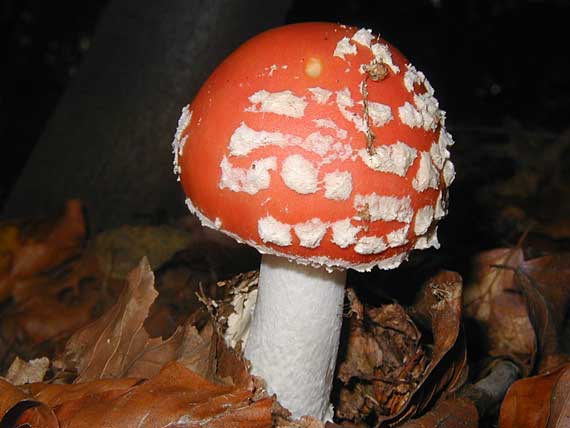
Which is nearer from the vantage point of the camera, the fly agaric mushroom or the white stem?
the fly agaric mushroom

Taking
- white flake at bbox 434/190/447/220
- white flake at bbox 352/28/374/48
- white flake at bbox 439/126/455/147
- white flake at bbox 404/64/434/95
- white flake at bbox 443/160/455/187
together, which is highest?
white flake at bbox 352/28/374/48

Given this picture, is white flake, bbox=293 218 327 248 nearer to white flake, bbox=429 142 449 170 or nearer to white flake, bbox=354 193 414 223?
white flake, bbox=354 193 414 223

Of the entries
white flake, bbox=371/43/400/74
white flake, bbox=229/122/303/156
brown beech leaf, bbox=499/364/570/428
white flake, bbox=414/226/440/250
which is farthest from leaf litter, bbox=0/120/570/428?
white flake, bbox=371/43/400/74

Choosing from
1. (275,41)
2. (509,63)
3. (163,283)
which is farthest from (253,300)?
(509,63)

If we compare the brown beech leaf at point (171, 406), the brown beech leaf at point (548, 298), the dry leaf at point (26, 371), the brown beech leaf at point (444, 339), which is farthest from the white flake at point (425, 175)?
the dry leaf at point (26, 371)

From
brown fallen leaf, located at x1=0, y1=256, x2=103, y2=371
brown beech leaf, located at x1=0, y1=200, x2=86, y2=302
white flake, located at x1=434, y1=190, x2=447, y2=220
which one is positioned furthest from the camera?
brown beech leaf, located at x1=0, y1=200, x2=86, y2=302

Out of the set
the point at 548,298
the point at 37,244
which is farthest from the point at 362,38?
the point at 37,244

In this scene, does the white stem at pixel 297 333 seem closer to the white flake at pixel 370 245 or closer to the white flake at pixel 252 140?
the white flake at pixel 370 245
